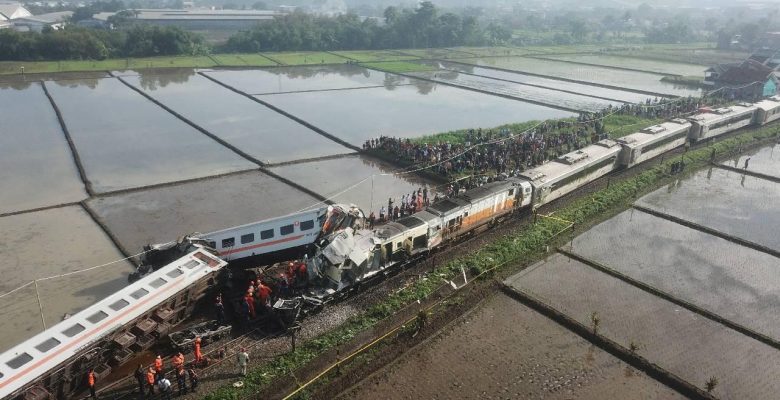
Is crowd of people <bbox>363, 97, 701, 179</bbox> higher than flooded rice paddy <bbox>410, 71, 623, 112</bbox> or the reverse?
the reverse

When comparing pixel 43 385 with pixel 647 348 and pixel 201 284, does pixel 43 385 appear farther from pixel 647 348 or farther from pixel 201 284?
pixel 647 348

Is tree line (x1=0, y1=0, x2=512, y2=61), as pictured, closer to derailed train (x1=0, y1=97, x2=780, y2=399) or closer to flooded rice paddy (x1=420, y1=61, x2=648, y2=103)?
flooded rice paddy (x1=420, y1=61, x2=648, y2=103)

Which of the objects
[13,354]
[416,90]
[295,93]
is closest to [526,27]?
[416,90]

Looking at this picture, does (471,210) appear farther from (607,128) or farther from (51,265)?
(607,128)

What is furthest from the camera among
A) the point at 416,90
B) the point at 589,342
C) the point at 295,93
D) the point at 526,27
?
the point at 526,27

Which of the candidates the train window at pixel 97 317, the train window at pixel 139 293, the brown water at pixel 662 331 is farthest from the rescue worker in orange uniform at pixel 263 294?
the brown water at pixel 662 331

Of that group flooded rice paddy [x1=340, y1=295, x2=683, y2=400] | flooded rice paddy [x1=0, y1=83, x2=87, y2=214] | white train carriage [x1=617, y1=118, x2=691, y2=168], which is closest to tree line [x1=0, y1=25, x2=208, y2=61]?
Answer: flooded rice paddy [x1=0, y1=83, x2=87, y2=214]
